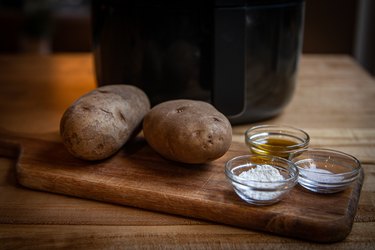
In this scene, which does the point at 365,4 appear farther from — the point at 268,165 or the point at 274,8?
the point at 268,165

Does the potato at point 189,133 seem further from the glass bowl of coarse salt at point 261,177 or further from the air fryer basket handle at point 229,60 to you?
the air fryer basket handle at point 229,60

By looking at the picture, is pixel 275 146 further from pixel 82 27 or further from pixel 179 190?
pixel 82 27

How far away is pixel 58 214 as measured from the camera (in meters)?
0.61

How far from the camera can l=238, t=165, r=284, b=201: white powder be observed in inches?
22.3

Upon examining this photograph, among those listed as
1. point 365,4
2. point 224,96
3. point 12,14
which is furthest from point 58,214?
point 12,14

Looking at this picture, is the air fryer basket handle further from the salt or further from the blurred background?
the blurred background

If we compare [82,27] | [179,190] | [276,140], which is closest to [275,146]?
[276,140]

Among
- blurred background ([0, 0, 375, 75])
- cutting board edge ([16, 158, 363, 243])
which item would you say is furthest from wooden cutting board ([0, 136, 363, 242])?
blurred background ([0, 0, 375, 75])

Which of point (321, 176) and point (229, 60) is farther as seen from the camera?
point (229, 60)

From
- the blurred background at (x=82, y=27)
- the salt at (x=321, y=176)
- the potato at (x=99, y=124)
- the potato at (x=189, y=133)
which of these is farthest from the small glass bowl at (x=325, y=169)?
the blurred background at (x=82, y=27)

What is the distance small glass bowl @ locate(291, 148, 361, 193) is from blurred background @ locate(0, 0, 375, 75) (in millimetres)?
1113

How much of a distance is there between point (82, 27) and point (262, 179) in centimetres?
216

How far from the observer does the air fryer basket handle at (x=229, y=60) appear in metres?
0.79

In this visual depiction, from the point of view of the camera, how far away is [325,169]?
2.19ft
